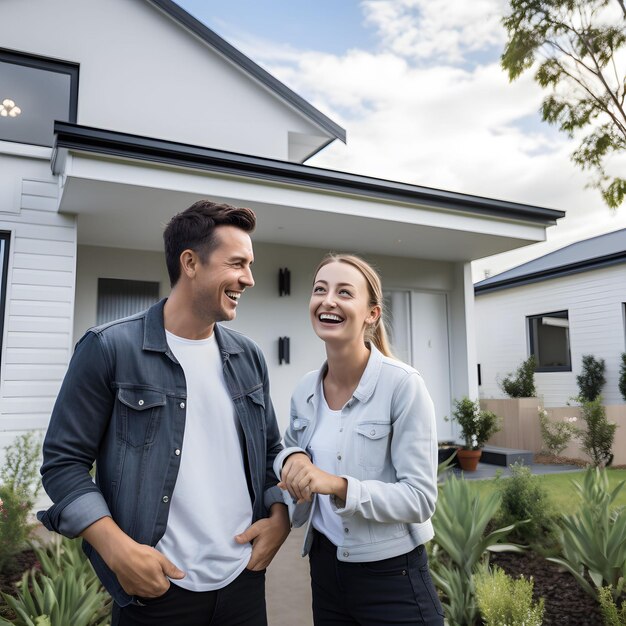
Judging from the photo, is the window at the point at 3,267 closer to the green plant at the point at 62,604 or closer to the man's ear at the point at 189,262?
the green plant at the point at 62,604

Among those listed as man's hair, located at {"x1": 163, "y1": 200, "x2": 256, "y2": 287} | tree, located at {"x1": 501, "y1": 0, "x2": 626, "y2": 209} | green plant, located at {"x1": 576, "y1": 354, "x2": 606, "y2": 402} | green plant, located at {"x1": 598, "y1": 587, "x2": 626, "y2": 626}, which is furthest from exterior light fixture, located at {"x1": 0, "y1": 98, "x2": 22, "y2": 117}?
green plant, located at {"x1": 576, "y1": 354, "x2": 606, "y2": 402}

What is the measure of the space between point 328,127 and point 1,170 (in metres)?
5.34

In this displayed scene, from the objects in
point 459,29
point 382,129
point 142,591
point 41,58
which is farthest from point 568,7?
point 142,591

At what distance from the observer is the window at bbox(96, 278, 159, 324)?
306 inches

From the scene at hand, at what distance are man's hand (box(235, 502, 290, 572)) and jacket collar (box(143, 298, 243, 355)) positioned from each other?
0.51m

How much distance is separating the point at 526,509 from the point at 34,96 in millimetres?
7451

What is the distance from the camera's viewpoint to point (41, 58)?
7.60 metres

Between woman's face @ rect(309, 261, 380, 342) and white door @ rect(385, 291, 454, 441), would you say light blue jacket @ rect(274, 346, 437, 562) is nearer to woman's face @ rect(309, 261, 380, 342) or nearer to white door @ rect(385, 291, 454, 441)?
woman's face @ rect(309, 261, 380, 342)

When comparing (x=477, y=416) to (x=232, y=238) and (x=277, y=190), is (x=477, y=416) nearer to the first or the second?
(x=277, y=190)

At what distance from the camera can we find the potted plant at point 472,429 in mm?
8641

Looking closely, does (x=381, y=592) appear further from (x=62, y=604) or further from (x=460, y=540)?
(x=460, y=540)

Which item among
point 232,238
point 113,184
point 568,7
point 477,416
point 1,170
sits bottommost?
point 477,416

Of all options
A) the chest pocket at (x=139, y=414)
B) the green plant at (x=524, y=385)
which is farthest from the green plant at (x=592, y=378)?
the chest pocket at (x=139, y=414)

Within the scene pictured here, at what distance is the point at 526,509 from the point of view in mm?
4172
